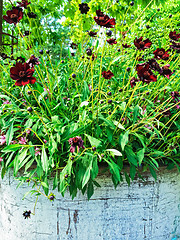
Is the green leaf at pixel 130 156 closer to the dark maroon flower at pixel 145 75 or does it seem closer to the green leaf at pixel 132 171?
the green leaf at pixel 132 171

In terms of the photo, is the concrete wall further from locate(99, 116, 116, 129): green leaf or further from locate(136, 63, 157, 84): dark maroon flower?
locate(136, 63, 157, 84): dark maroon flower

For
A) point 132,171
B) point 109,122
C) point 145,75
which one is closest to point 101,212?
point 132,171

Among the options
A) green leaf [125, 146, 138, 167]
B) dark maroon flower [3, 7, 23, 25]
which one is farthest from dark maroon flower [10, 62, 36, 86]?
green leaf [125, 146, 138, 167]

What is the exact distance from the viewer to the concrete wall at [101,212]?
1528mm

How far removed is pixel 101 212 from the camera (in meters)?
1.53

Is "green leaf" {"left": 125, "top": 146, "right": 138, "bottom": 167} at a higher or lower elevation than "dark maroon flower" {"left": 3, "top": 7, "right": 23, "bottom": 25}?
lower

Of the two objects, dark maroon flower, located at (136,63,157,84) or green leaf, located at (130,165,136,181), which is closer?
dark maroon flower, located at (136,63,157,84)

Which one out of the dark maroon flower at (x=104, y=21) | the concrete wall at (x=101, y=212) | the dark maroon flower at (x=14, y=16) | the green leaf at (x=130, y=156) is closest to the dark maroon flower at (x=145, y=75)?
the dark maroon flower at (x=104, y=21)

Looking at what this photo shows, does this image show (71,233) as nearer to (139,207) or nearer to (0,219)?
(139,207)

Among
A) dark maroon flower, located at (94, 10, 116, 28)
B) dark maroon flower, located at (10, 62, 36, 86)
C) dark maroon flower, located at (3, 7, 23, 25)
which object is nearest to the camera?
dark maroon flower, located at (10, 62, 36, 86)

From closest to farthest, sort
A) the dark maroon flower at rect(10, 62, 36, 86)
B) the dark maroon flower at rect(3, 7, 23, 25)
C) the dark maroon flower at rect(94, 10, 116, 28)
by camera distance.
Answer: the dark maroon flower at rect(10, 62, 36, 86), the dark maroon flower at rect(94, 10, 116, 28), the dark maroon flower at rect(3, 7, 23, 25)

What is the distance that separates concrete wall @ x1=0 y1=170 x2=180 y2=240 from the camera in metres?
1.53

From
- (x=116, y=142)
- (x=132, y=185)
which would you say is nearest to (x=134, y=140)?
(x=116, y=142)

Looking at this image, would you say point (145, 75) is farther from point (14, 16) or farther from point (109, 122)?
point (14, 16)
